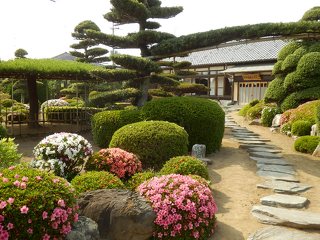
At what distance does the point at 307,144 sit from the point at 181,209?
25.4 feet

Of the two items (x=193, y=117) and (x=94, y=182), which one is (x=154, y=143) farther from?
(x=94, y=182)

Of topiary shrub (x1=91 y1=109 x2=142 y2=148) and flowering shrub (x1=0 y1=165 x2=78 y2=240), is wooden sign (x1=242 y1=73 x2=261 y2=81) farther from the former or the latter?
flowering shrub (x1=0 y1=165 x2=78 y2=240)

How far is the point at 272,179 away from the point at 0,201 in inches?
255

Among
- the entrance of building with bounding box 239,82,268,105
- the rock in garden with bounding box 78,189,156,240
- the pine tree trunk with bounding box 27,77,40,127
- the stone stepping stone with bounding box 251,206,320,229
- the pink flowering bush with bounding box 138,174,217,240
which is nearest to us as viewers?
the rock in garden with bounding box 78,189,156,240

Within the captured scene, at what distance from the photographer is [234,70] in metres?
29.3

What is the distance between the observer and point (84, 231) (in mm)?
4074

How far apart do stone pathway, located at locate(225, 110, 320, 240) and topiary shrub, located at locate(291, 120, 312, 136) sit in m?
2.67

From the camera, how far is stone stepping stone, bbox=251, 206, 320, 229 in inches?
209

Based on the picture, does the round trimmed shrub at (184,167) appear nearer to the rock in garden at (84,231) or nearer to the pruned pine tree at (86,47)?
the rock in garden at (84,231)

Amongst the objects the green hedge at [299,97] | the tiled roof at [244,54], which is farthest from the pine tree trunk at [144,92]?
the tiled roof at [244,54]

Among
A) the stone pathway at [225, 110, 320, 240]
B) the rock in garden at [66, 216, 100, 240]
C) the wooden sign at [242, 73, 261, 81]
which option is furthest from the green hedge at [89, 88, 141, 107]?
the wooden sign at [242, 73, 261, 81]

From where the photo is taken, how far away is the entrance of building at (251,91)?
27873mm

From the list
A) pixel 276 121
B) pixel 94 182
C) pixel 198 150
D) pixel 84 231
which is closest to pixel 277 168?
pixel 198 150

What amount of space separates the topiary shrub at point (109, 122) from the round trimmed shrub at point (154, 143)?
2.24 meters
